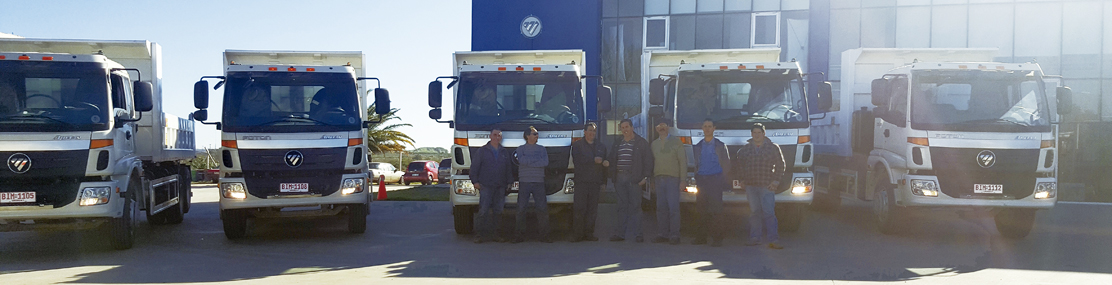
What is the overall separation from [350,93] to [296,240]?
7.14ft

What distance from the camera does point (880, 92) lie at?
38.6ft

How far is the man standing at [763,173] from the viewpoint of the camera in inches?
406

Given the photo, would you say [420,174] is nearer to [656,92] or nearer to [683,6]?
[683,6]

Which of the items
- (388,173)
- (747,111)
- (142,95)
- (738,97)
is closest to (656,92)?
(738,97)

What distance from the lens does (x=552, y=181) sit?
11289 mm

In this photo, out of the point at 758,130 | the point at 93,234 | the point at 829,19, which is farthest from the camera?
the point at 829,19

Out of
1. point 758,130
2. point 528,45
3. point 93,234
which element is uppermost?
point 528,45

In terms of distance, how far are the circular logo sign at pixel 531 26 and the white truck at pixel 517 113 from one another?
668 inches

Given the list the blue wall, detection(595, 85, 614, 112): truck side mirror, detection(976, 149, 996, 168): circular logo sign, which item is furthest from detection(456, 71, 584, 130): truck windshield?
the blue wall

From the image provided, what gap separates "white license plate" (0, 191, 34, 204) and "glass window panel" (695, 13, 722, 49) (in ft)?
71.5

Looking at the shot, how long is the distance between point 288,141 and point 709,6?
19.9m

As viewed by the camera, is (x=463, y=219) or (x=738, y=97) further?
(x=463, y=219)

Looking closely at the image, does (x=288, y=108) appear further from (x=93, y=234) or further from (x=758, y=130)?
(x=758, y=130)

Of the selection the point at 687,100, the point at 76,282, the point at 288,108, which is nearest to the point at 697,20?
the point at 687,100
